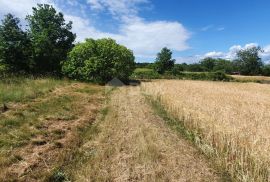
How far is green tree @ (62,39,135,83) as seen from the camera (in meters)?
33.1

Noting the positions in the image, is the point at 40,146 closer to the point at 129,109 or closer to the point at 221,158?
the point at 221,158

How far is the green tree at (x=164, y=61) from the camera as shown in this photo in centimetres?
7912

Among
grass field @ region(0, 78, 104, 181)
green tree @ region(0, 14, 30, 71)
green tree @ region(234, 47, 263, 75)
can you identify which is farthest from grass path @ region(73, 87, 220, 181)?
green tree @ region(234, 47, 263, 75)

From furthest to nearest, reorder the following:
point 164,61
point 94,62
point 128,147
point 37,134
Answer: point 164,61, point 94,62, point 37,134, point 128,147

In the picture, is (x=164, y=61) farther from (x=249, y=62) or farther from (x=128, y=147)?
(x=128, y=147)

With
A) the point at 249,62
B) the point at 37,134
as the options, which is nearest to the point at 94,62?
the point at 37,134

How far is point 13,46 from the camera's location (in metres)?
35.7

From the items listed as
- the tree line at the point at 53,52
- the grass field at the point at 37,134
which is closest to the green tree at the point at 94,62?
the tree line at the point at 53,52

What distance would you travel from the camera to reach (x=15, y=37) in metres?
35.8

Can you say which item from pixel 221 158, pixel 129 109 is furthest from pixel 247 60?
pixel 221 158

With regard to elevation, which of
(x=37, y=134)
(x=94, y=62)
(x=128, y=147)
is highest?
(x=94, y=62)

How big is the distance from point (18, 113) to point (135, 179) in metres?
7.04

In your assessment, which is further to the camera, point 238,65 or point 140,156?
point 238,65

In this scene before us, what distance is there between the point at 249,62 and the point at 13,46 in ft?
289
